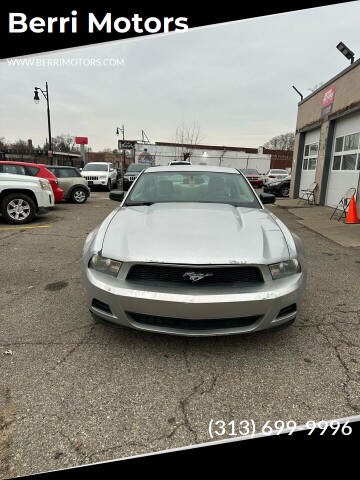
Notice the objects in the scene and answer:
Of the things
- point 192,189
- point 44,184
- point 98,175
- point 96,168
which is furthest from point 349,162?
point 96,168

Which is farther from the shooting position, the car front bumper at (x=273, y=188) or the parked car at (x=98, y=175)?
the parked car at (x=98, y=175)

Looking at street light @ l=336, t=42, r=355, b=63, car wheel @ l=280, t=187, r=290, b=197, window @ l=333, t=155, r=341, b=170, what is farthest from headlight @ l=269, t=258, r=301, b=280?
car wheel @ l=280, t=187, r=290, b=197

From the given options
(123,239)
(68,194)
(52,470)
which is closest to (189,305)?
(123,239)

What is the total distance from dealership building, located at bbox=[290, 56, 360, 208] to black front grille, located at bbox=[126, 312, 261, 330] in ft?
28.7

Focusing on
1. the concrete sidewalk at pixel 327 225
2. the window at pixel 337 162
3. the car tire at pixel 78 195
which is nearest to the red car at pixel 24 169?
the car tire at pixel 78 195

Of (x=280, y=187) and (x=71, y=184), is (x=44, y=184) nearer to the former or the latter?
(x=71, y=184)

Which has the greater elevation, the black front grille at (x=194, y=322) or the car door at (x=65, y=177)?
the car door at (x=65, y=177)

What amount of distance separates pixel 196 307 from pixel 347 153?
10370 millimetres

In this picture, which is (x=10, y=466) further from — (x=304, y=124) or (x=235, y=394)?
(x=304, y=124)

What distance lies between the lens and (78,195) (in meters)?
12.5

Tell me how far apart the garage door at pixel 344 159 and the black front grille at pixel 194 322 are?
354 inches

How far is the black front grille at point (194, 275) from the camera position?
2197 millimetres

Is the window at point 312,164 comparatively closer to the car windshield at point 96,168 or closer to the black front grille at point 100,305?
the car windshield at point 96,168

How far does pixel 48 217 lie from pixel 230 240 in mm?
7922
